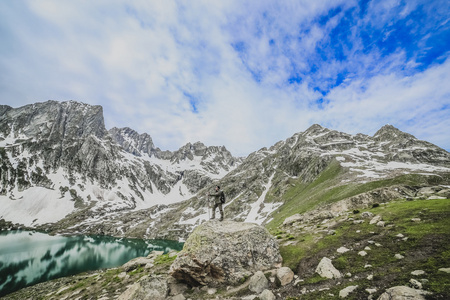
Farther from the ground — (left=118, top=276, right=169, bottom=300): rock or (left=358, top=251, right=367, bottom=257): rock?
(left=358, top=251, right=367, bottom=257): rock

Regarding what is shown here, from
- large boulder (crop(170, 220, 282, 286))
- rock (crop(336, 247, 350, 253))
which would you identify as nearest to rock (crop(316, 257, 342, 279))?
rock (crop(336, 247, 350, 253))

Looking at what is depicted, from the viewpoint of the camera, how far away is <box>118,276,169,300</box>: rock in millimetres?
14492

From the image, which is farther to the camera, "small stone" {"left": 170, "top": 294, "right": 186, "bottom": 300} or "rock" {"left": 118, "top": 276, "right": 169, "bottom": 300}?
"rock" {"left": 118, "top": 276, "right": 169, "bottom": 300}

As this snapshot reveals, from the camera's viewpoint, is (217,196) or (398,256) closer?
(398,256)

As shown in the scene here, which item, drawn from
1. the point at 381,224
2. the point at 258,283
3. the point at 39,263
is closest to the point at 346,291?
the point at 258,283

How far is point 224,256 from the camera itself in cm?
1536

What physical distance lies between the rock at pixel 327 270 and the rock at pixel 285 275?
1772 millimetres

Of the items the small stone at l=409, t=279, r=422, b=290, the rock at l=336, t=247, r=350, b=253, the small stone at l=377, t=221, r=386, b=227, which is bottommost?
the rock at l=336, t=247, r=350, b=253

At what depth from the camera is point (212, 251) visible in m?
15.5

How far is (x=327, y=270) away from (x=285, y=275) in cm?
270

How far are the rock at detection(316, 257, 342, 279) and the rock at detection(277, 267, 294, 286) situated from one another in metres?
A: 1.77

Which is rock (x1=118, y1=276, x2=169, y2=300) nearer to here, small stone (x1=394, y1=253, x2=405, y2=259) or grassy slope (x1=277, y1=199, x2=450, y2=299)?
grassy slope (x1=277, y1=199, x2=450, y2=299)

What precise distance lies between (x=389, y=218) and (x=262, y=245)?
44.2ft

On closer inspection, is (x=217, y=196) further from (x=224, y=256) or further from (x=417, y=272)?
(x=417, y=272)
